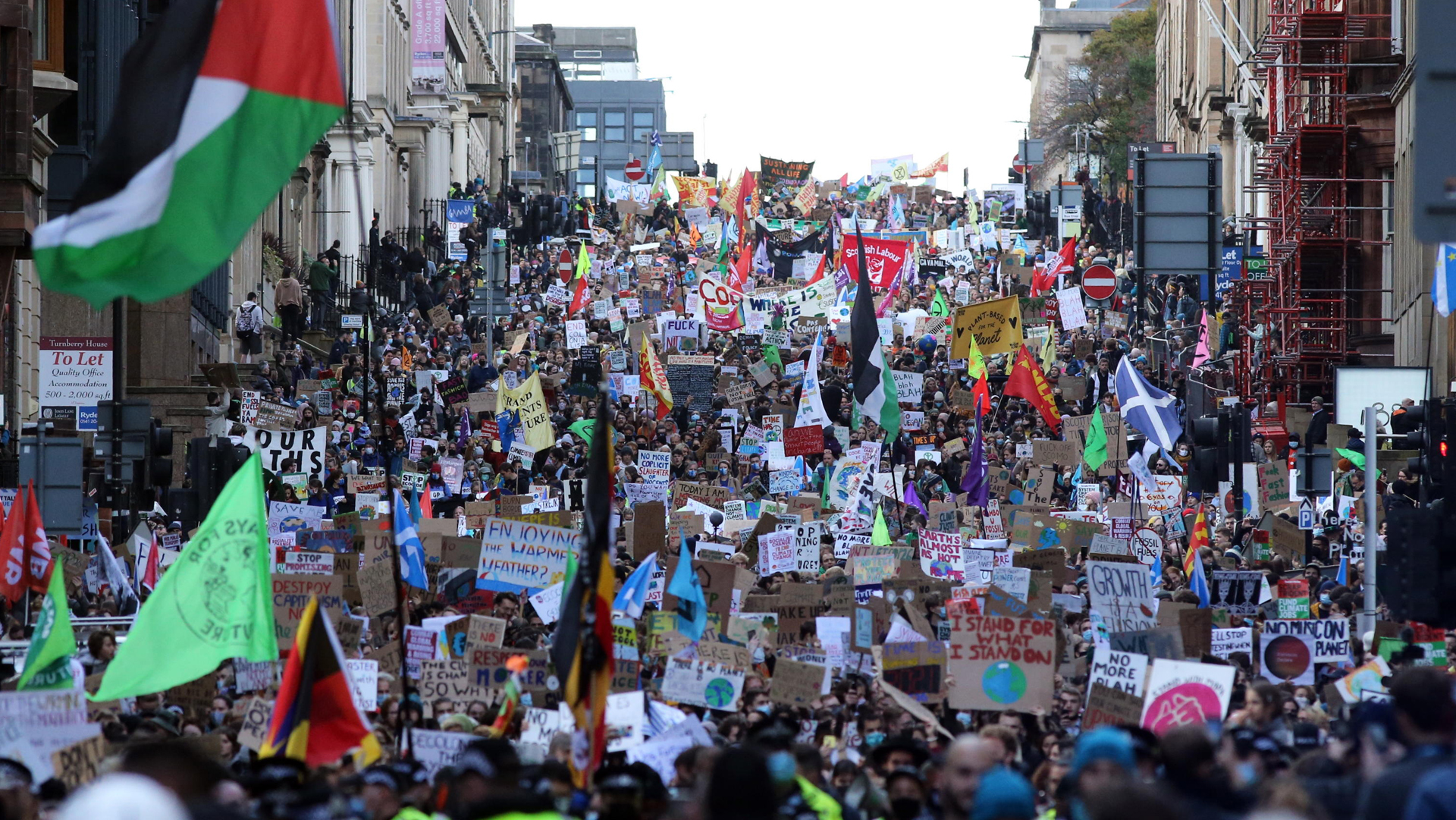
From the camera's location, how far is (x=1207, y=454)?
2075cm

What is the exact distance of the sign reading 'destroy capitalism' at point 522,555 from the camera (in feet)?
54.2

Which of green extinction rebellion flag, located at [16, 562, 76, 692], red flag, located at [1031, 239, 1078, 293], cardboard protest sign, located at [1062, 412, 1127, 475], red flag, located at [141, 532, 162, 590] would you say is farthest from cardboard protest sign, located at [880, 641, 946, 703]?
red flag, located at [1031, 239, 1078, 293]

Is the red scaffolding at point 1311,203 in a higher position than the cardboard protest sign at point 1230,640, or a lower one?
higher

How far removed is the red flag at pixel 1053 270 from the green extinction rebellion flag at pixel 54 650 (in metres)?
35.1

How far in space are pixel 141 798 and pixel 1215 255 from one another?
22.8 meters

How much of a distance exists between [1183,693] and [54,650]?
5661 millimetres

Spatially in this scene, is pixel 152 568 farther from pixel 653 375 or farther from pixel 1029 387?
pixel 653 375

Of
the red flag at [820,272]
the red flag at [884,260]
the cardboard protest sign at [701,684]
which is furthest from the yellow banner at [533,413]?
the red flag at [820,272]

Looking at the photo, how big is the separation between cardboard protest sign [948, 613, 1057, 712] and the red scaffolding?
21.8 m

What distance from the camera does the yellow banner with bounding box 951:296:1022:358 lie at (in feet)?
93.4

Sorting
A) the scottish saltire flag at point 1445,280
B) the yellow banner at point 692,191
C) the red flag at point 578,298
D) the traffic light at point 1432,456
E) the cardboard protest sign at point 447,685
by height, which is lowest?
the cardboard protest sign at point 447,685

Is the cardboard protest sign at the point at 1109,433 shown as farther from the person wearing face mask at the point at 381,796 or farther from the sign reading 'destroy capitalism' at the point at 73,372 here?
the person wearing face mask at the point at 381,796

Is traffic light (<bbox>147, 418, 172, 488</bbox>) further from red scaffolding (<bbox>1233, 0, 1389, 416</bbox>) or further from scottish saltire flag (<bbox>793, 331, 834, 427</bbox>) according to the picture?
red scaffolding (<bbox>1233, 0, 1389, 416</bbox>)

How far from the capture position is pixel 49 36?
86.0 ft
